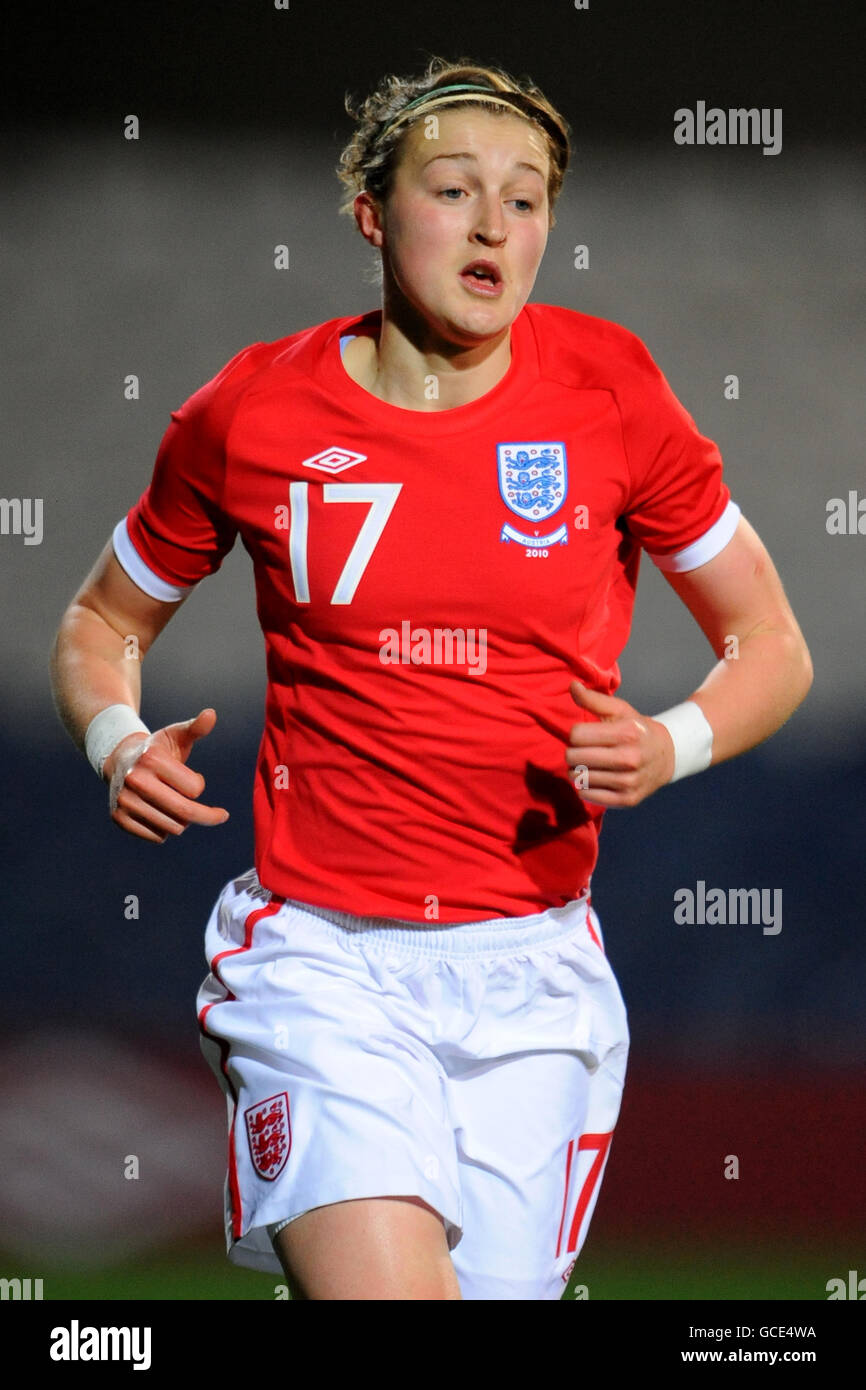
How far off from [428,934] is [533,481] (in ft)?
1.77

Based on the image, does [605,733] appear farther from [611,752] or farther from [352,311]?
[352,311]

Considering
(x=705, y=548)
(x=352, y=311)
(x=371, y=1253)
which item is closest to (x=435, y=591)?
(x=705, y=548)

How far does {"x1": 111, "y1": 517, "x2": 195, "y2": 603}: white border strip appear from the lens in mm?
2178

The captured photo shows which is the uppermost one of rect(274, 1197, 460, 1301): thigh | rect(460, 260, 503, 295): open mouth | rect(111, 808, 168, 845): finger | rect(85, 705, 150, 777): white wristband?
rect(460, 260, 503, 295): open mouth

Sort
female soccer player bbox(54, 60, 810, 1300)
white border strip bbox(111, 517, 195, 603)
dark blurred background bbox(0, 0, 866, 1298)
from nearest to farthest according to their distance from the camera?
female soccer player bbox(54, 60, 810, 1300) < white border strip bbox(111, 517, 195, 603) < dark blurred background bbox(0, 0, 866, 1298)

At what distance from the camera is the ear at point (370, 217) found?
6.79ft

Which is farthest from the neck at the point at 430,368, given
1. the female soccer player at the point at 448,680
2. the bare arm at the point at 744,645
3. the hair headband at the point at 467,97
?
the bare arm at the point at 744,645

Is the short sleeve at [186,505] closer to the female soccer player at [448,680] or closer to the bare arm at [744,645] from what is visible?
the female soccer player at [448,680]

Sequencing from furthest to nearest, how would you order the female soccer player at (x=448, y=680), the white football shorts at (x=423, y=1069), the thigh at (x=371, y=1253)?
the female soccer player at (x=448, y=680), the white football shorts at (x=423, y=1069), the thigh at (x=371, y=1253)

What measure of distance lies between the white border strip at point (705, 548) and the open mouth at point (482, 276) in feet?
1.24

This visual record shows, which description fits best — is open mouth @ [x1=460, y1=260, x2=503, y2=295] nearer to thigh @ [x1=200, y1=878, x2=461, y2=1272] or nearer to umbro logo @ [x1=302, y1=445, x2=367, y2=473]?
umbro logo @ [x1=302, y1=445, x2=367, y2=473]

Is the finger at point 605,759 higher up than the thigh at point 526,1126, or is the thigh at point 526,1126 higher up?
the finger at point 605,759

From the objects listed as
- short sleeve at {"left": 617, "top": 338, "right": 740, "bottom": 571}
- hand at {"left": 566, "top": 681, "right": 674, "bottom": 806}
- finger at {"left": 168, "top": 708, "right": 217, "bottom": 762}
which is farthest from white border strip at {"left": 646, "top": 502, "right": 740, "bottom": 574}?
finger at {"left": 168, "top": 708, "right": 217, "bottom": 762}

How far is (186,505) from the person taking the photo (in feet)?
6.89
